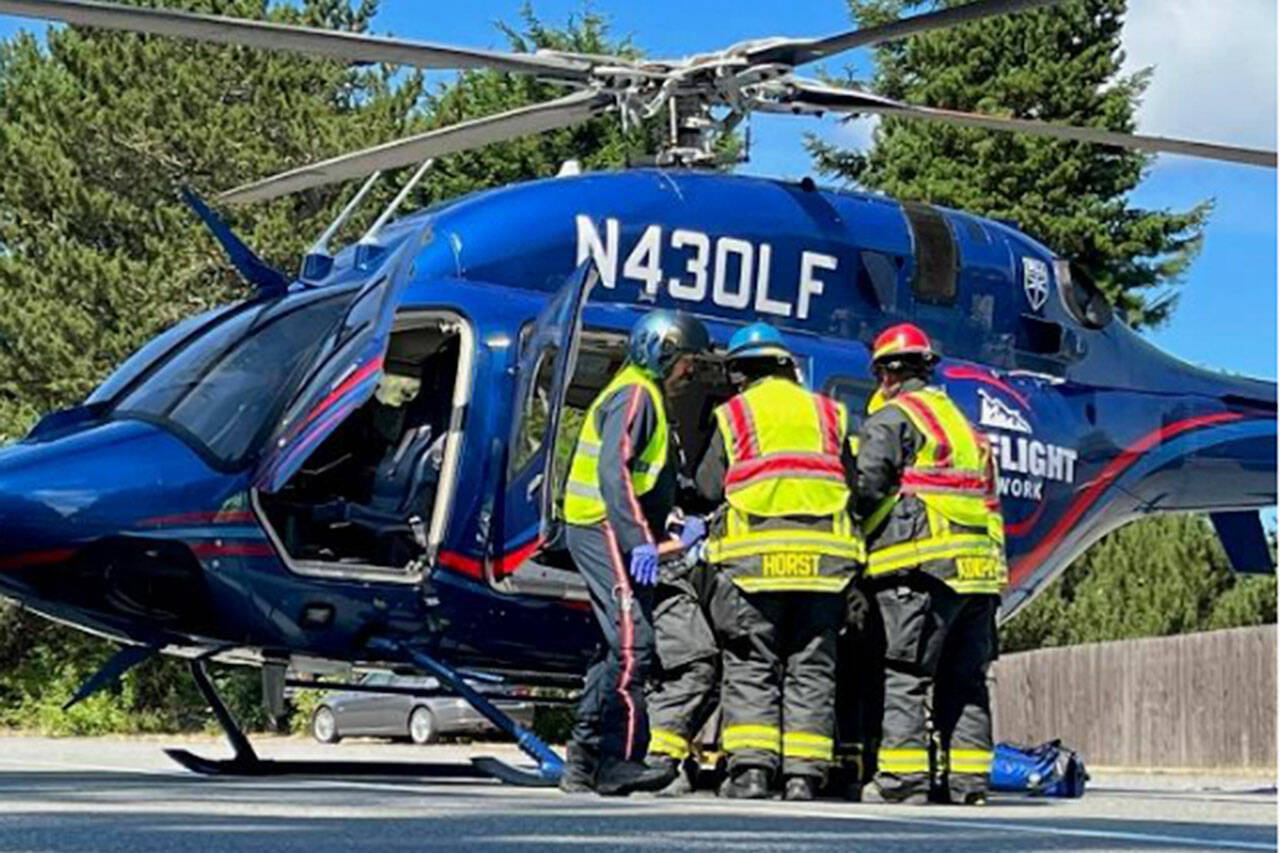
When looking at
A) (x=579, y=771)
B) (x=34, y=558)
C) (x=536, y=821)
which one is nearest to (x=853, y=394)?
(x=579, y=771)

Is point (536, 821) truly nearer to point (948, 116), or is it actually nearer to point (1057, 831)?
point (1057, 831)

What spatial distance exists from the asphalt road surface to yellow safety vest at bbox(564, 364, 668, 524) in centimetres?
111

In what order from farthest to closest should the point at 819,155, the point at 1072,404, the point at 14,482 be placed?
the point at 819,155
the point at 1072,404
the point at 14,482

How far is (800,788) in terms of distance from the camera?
9.62 meters

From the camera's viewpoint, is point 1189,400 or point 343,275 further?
point 1189,400

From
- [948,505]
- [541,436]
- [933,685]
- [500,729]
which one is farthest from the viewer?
[541,436]

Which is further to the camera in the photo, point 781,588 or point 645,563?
point 645,563

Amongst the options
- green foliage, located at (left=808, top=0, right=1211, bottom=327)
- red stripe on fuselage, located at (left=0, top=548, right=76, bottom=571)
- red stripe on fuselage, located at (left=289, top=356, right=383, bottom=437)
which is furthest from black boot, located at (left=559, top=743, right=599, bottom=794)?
green foliage, located at (left=808, top=0, right=1211, bottom=327)

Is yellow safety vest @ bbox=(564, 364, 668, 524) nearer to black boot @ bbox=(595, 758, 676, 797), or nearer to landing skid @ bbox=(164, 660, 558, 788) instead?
black boot @ bbox=(595, 758, 676, 797)

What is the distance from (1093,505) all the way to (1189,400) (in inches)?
39.6

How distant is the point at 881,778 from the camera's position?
32.2 feet

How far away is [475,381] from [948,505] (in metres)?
2.58

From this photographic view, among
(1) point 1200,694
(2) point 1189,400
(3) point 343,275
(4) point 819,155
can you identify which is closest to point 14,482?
(3) point 343,275

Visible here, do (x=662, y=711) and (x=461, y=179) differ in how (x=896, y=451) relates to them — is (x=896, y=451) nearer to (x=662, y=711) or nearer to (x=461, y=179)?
(x=662, y=711)
